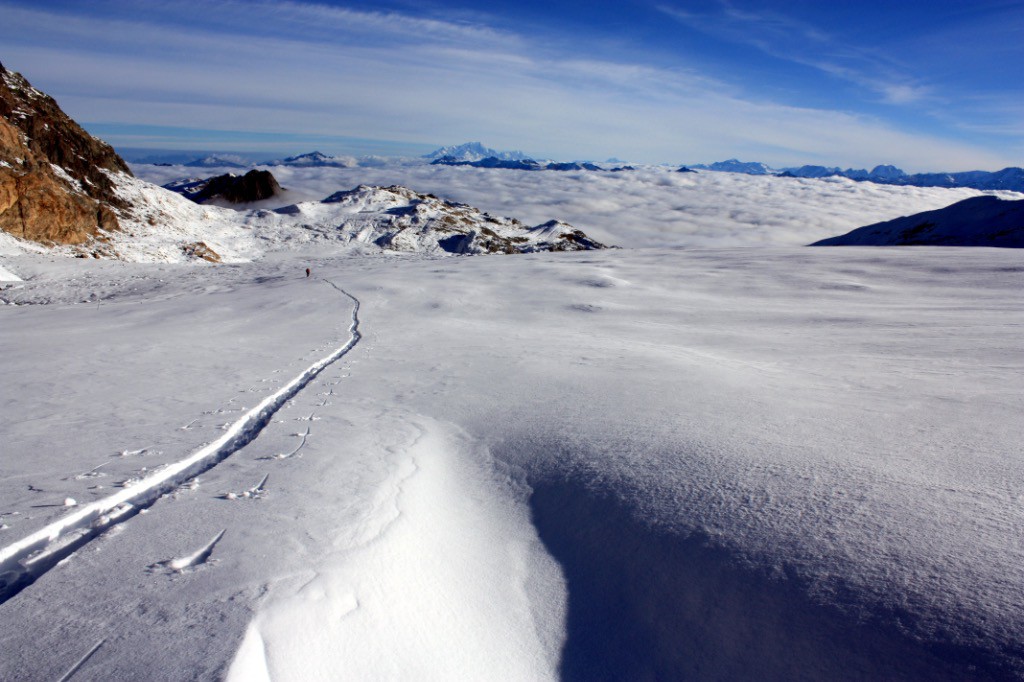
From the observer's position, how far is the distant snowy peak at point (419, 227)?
60.4 meters

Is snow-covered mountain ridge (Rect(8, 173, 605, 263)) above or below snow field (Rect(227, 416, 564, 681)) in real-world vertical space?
below

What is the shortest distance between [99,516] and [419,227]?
63.2 metres

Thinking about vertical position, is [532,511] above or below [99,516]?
below

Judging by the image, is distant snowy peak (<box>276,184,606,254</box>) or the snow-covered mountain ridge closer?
the snow-covered mountain ridge

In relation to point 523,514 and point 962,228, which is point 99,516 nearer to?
point 523,514

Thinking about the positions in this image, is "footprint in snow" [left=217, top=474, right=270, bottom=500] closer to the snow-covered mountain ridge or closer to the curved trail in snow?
the curved trail in snow

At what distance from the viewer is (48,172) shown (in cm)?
3684

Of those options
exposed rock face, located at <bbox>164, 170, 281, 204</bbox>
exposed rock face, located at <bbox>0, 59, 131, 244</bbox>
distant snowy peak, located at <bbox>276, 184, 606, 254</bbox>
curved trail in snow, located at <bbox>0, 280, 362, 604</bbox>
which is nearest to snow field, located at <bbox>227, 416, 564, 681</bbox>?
curved trail in snow, located at <bbox>0, 280, 362, 604</bbox>

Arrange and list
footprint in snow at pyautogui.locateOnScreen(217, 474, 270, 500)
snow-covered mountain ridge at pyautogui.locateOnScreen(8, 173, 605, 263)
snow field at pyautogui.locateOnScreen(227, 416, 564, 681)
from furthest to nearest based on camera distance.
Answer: snow-covered mountain ridge at pyautogui.locateOnScreen(8, 173, 605, 263) < footprint in snow at pyautogui.locateOnScreen(217, 474, 270, 500) < snow field at pyautogui.locateOnScreen(227, 416, 564, 681)

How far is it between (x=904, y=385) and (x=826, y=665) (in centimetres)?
599

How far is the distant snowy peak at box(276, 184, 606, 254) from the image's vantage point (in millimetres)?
60375

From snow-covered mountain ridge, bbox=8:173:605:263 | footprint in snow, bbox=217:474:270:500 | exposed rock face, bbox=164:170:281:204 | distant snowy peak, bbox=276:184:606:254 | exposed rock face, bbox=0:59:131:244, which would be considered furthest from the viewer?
exposed rock face, bbox=164:170:281:204

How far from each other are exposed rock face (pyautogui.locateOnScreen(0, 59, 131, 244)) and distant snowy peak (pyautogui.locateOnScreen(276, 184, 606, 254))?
19.3m

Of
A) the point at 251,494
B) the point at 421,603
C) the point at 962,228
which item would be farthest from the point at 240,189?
the point at 421,603
